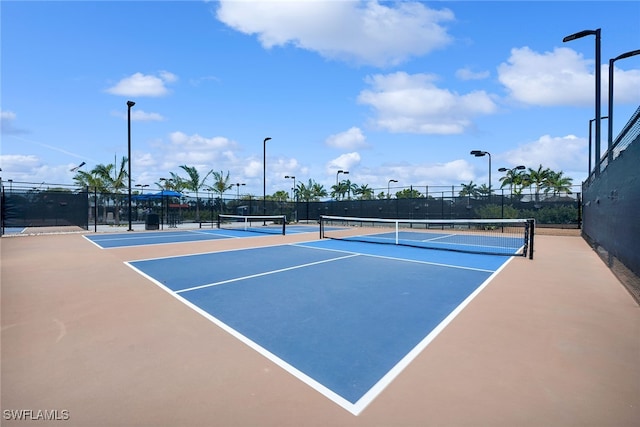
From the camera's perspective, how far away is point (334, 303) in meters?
5.31

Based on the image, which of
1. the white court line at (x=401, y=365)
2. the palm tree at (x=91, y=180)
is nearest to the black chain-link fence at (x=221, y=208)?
the palm tree at (x=91, y=180)

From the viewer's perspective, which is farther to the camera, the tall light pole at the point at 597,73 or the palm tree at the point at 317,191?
the palm tree at the point at 317,191

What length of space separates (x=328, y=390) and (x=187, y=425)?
1061 millimetres

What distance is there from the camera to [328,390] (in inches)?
110

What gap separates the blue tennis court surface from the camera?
3.26 metres

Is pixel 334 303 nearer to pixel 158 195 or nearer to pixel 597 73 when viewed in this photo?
pixel 597 73

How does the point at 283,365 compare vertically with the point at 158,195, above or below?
below

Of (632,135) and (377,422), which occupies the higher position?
(632,135)

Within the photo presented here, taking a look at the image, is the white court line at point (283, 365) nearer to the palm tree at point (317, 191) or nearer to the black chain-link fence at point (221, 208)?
the black chain-link fence at point (221, 208)

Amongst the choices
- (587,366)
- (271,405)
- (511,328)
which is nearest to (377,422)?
(271,405)

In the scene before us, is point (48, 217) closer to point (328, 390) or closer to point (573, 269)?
point (328, 390)

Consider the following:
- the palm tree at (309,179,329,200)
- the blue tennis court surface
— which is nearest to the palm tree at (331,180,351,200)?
the palm tree at (309,179,329,200)

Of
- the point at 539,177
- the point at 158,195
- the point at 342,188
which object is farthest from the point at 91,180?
the point at 539,177

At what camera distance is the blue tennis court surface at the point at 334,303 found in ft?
10.7
